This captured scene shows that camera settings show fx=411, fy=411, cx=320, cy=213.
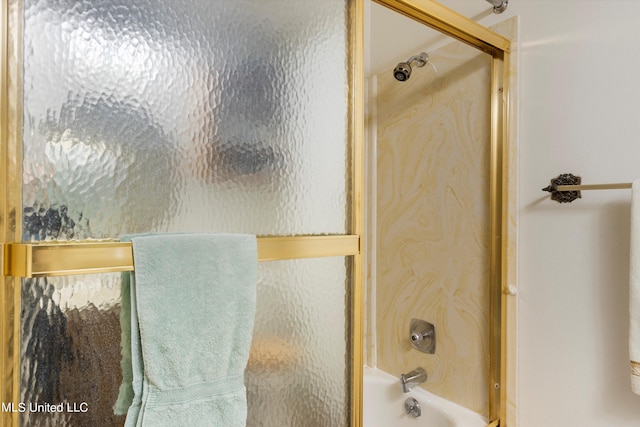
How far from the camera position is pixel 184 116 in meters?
0.75

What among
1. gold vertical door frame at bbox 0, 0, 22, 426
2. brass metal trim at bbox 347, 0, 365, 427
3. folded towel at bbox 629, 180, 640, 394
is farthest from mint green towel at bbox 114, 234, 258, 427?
folded towel at bbox 629, 180, 640, 394

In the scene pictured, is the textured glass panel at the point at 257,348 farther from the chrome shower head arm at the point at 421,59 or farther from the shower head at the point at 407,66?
the chrome shower head arm at the point at 421,59

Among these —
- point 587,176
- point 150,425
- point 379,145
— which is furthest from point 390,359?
point 150,425

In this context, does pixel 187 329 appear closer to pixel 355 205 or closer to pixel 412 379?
pixel 355 205

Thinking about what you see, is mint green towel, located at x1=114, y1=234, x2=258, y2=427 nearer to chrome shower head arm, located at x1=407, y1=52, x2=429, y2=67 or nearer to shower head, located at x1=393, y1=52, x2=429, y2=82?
shower head, located at x1=393, y1=52, x2=429, y2=82

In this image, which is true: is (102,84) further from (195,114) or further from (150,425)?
(150,425)

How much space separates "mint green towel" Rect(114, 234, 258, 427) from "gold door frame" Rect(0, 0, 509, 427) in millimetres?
58

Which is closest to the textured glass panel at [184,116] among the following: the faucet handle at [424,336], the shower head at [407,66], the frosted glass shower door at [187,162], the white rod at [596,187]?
the frosted glass shower door at [187,162]

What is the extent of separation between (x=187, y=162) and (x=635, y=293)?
115cm

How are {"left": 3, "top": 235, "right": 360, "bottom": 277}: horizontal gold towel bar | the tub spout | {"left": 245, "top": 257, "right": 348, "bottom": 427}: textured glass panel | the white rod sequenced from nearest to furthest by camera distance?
{"left": 3, "top": 235, "right": 360, "bottom": 277}: horizontal gold towel bar < {"left": 245, "top": 257, "right": 348, "bottom": 427}: textured glass panel < the white rod < the tub spout

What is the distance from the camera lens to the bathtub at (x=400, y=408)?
5.17ft

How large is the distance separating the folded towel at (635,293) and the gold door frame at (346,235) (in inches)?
16.6

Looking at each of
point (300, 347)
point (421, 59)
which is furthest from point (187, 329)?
point (421, 59)

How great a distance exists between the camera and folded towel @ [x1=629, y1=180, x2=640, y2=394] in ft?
3.47
